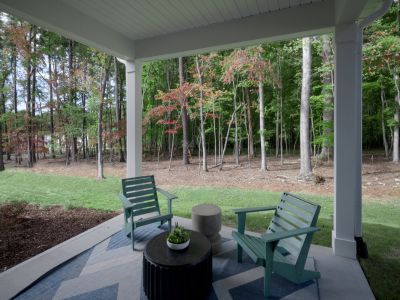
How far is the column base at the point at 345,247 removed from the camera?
101 inches

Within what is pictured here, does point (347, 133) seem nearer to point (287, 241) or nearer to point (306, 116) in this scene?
point (287, 241)

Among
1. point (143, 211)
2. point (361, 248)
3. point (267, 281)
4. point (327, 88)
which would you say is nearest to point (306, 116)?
point (327, 88)

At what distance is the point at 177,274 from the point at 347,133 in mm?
2202

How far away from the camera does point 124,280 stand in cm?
223

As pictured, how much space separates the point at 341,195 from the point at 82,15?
12.0 feet

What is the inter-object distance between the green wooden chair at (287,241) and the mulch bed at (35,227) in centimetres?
262

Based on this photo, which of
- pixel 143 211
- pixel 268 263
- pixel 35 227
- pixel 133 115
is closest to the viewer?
pixel 268 263

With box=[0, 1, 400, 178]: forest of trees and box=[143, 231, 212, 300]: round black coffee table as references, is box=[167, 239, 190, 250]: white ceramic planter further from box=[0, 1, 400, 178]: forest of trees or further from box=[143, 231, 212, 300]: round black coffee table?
box=[0, 1, 400, 178]: forest of trees

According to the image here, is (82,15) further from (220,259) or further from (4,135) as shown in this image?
(4,135)

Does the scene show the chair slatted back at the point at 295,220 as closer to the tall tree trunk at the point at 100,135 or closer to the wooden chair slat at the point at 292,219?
the wooden chair slat at the point at 292,219

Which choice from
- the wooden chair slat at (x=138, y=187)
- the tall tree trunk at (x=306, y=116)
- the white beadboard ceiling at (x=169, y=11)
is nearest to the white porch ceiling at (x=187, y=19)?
the white beadboard ceiling at (x=169, y=11)

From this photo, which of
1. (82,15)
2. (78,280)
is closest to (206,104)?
(82,15)

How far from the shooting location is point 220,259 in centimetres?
258

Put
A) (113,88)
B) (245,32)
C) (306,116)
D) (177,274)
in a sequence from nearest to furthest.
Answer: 1. (177,274)
2. (245,32)
3. (306,116)
4. (113,88)
